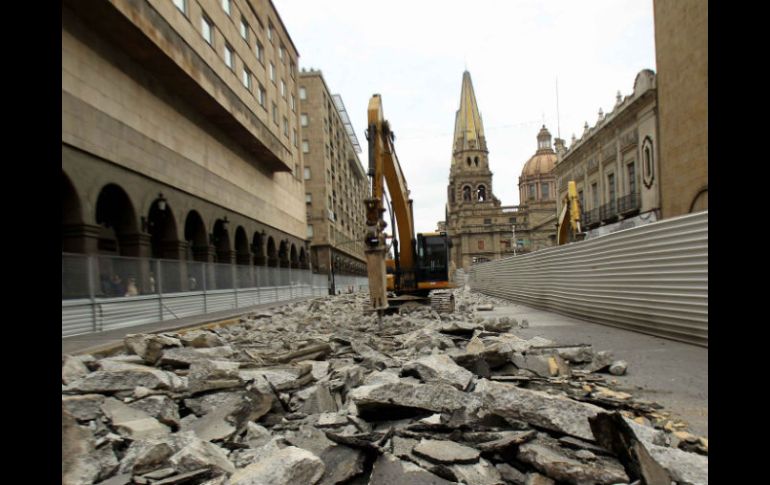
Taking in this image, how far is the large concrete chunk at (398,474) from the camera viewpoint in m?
2.78

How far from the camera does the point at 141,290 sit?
13953 mm

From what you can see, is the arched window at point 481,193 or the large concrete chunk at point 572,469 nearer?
the large concrete chunk at point 572,469

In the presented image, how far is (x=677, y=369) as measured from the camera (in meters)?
5.79

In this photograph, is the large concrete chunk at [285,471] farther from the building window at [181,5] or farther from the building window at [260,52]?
the building window at [260,52]

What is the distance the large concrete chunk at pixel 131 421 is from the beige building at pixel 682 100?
2563 centimetres

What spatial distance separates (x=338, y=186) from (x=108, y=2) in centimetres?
5153

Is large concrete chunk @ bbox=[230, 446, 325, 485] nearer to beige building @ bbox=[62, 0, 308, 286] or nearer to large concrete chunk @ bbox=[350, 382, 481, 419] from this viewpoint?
large concrete chunk @ bbox=[350, 382, 481, 419]

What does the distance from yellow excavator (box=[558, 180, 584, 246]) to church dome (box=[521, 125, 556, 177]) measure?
270 feet

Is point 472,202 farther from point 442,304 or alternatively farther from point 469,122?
point 442,304

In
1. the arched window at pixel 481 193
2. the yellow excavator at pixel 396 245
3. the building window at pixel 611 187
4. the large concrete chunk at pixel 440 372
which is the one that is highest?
the arched window at pixel 481 193

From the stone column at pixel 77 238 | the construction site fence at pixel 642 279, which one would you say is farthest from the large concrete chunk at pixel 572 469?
the stone column at pixel 77 238

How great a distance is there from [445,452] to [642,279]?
793cm
